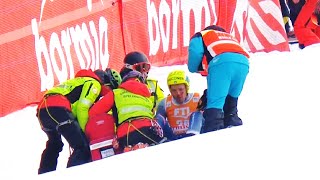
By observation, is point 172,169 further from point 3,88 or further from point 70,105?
point 3,88

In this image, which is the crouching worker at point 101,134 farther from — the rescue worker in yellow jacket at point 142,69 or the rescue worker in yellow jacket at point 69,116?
the rescue worker in yellow jacket at point 142,69

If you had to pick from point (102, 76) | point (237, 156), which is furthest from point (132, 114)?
point (237, 156)

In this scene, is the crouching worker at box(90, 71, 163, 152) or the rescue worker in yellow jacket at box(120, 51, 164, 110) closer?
the crouching worker at box(90, 71, 163, 152)

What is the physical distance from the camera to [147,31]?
11.5 metres

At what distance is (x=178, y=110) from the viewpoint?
7.75 meters

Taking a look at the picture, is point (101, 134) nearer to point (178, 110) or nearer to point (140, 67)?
point (178, 110)

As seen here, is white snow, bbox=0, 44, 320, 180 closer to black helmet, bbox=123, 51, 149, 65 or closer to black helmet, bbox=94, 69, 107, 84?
black helmet, bbox=94, 69, 107, 84

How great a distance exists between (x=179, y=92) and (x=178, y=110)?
0.57 feet

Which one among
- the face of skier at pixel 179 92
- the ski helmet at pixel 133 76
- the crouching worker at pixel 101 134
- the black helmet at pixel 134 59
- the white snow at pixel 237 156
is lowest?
the crouching worker at pixel 101 134

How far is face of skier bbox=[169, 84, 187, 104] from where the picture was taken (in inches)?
303

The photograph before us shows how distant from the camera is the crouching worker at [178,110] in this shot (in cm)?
760

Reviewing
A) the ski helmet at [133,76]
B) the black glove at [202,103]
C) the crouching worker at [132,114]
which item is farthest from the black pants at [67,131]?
the black glove at [202,103]

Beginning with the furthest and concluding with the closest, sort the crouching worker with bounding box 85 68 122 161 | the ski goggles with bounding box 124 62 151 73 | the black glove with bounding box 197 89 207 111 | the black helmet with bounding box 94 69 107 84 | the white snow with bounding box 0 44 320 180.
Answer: the ski goggles with bounding box 124 62 151 73
the black helmet with bounding box 94 69 107 84
the black glove with bounding box 197 89 207 111
the crouching worker with bounding box 85 68 122 161
the white snow with bounding box 0 44 320 180

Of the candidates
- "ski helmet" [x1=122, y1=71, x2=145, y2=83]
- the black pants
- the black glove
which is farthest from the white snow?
"ski helmet" [x1=122, y1=71, x2=145, y2=83]
